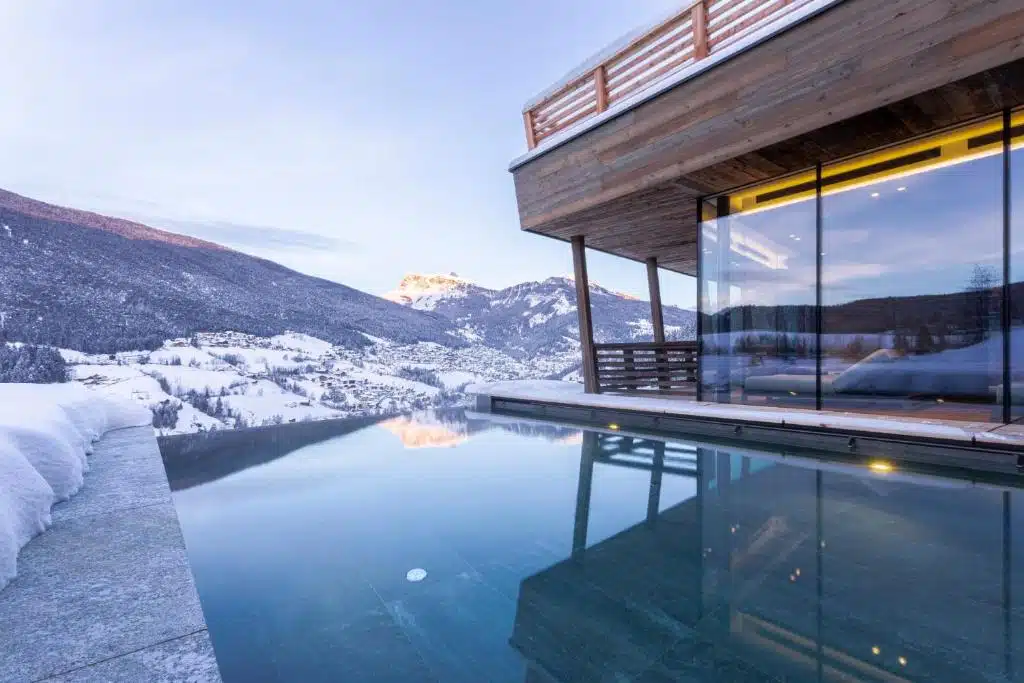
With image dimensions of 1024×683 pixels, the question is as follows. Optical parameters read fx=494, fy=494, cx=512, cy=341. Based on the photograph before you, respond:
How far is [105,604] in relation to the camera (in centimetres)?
158

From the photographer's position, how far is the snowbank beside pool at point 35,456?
191cm

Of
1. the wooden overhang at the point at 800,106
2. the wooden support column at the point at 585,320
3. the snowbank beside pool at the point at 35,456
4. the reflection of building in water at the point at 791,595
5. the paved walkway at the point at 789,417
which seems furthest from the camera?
the wooden support column at the point at 585,320

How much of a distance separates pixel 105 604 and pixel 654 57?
6623 millimetres

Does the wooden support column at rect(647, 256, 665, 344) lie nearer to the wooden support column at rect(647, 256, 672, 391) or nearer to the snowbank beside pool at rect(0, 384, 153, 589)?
the wooden support column at rect(647, 256, 672, 391)

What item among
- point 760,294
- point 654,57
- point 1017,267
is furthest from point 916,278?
point 654,57

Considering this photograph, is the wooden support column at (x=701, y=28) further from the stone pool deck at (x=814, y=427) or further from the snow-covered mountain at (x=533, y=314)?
the snow-covered mountain at (x=533, y=314)

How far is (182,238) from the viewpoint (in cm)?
2512

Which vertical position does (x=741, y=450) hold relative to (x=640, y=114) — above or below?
below

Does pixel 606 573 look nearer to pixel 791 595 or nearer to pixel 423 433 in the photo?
pixel 791 595

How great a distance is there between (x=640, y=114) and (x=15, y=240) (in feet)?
70.4

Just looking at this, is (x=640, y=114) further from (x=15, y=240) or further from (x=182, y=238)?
(x=182, y=238)

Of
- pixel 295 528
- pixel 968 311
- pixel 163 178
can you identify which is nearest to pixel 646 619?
pixel 295 528

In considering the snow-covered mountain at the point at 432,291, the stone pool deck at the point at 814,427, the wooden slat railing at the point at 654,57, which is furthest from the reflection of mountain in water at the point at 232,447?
the snow-covered mountain at the point at 432,291

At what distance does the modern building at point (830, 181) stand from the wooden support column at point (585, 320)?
1.23 meters
